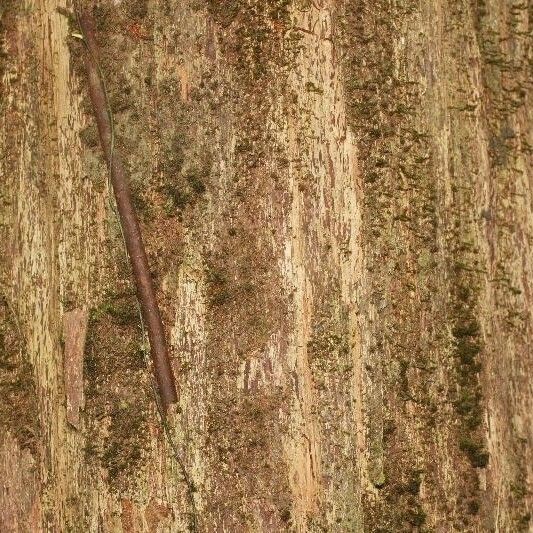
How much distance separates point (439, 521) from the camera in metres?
2.61

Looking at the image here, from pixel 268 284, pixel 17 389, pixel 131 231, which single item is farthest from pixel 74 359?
pixel 268 284

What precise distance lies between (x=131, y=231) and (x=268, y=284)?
55cm

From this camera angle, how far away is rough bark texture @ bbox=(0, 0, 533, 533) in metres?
2.56

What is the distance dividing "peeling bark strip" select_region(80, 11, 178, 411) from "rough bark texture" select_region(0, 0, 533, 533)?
42 mm

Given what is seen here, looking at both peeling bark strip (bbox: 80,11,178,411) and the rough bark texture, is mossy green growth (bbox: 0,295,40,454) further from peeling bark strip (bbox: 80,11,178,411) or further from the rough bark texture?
peeling bark strip (bbox: 80,11,178,411)

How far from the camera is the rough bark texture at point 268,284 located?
8.39 feet

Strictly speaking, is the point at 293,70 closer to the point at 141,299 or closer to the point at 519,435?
the point at 141,299

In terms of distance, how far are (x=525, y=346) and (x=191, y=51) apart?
176 centimetres

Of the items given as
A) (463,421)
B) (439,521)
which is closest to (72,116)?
(463,421)

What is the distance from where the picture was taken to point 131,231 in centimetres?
263

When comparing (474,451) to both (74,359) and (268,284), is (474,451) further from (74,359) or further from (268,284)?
(74,359)

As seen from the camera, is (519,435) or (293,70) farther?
(519,435)

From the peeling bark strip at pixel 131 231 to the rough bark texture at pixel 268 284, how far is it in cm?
4

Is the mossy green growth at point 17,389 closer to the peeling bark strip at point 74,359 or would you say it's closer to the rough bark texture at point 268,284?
A: the rough bark texture at point 268,284
